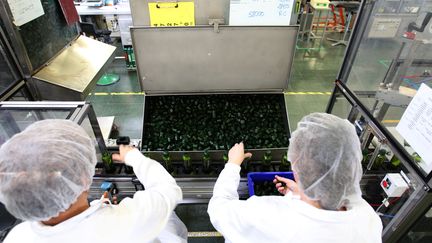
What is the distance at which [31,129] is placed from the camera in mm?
897

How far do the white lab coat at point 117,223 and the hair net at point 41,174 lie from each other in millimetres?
59

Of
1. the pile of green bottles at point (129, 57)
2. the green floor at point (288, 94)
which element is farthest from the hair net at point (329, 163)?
the pile of green bottles at point (129, 57)

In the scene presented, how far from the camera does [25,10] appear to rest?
1.82 metres

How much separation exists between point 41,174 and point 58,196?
9 cm

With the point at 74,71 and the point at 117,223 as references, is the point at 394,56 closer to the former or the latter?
the point at 117,223

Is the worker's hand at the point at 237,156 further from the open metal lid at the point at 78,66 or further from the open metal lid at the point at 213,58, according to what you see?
the open metal lid at the point at 78,66

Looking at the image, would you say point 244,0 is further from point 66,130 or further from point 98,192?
point 98,192

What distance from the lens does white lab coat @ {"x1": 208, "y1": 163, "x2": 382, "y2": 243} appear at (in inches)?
35.1

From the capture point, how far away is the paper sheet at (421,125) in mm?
1202

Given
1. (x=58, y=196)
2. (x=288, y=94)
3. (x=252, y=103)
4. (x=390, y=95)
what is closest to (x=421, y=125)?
(x=390, y=95)

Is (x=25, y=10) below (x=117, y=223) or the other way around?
the other way around

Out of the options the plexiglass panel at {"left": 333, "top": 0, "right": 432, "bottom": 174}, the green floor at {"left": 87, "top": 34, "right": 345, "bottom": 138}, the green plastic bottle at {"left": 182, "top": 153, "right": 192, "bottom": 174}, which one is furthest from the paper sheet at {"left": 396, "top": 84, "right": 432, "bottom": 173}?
the green floor at {"left": 87, "top": 34, "right": 345, "bottom": 138}

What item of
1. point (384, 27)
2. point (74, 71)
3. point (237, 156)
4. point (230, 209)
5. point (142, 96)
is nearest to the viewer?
point (230, 209)

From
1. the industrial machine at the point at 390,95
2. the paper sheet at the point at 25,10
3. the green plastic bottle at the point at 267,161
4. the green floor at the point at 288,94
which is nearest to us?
the industrial machine at the point at 390,95
